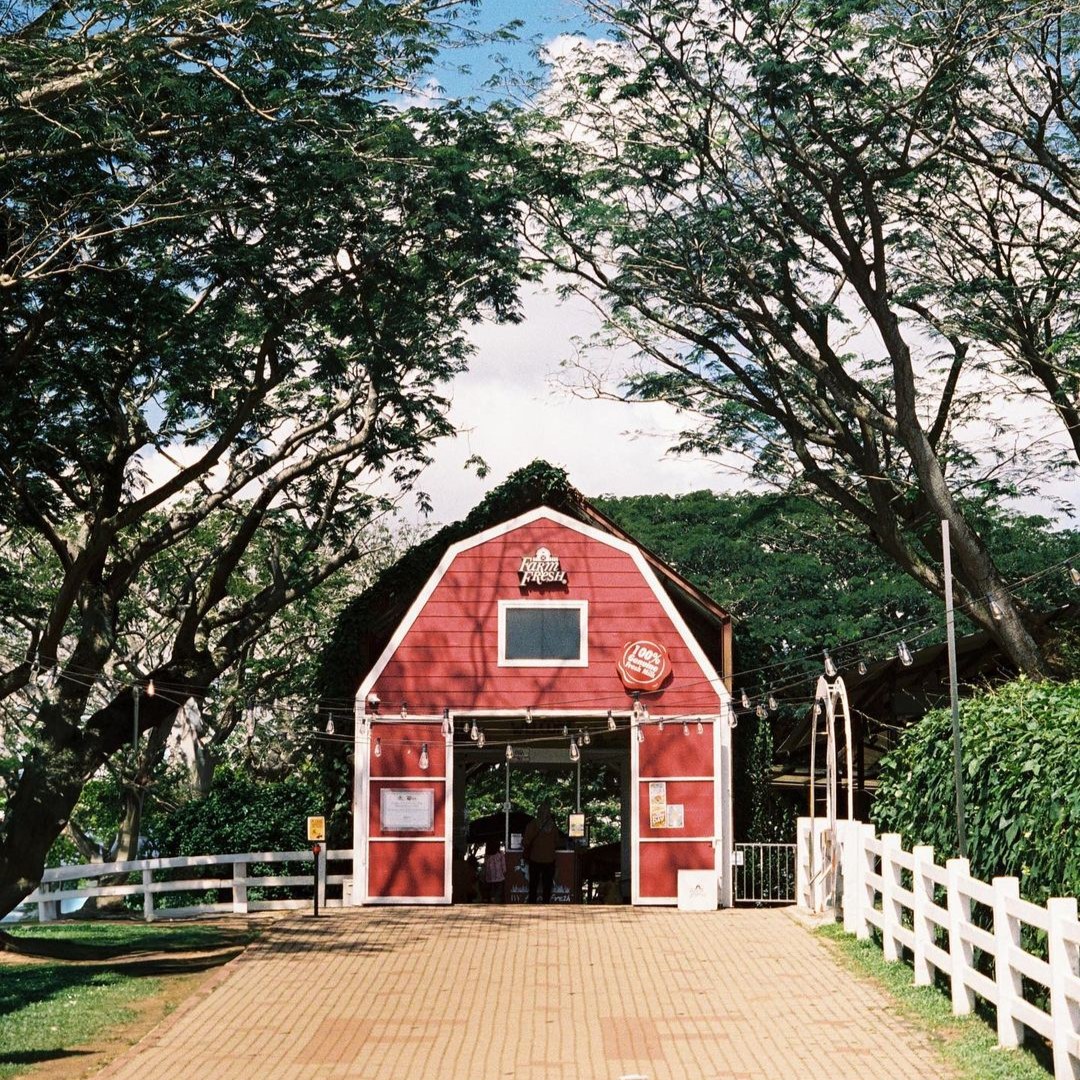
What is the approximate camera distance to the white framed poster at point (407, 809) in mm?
25797

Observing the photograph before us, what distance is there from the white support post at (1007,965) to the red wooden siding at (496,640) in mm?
15009

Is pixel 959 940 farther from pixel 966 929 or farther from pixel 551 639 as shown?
pixel 551 639

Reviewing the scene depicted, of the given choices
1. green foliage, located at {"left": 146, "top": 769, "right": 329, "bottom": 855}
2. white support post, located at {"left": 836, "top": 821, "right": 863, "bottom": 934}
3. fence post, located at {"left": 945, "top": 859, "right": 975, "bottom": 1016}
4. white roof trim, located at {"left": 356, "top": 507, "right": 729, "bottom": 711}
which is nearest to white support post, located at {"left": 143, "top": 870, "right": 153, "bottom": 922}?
green foliage, located at {"left": 146, "top": 769, "right": 329, "bottom": 855}

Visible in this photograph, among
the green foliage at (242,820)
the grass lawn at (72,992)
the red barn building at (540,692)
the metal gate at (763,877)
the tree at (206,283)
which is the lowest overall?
the grass lawn at (72,992)

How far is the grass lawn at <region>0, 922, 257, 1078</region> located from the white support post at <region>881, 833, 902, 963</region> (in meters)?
6.83

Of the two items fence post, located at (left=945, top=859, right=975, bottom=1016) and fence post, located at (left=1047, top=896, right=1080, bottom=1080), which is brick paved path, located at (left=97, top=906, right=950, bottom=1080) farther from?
Answer: fence post, located at (left=1047, top=896, right=1080, bottom=1080)

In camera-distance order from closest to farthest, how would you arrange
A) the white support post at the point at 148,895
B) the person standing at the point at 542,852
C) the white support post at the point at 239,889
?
the white support post at the point at 148,895
the white support post at the point at 239,889
the person standing at the point at 542,852

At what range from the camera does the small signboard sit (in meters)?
26.0

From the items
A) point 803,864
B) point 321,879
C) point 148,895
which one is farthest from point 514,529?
point 148,895

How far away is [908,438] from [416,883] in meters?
10.1

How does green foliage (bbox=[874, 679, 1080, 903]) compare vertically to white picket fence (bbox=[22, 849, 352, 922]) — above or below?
above

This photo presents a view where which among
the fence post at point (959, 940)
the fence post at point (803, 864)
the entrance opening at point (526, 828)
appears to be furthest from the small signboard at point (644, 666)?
the fence post at point (959, 940)

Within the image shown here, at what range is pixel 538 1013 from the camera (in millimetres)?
13633

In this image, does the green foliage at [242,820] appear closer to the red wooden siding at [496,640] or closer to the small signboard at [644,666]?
the red wooden siding at [496,640]
